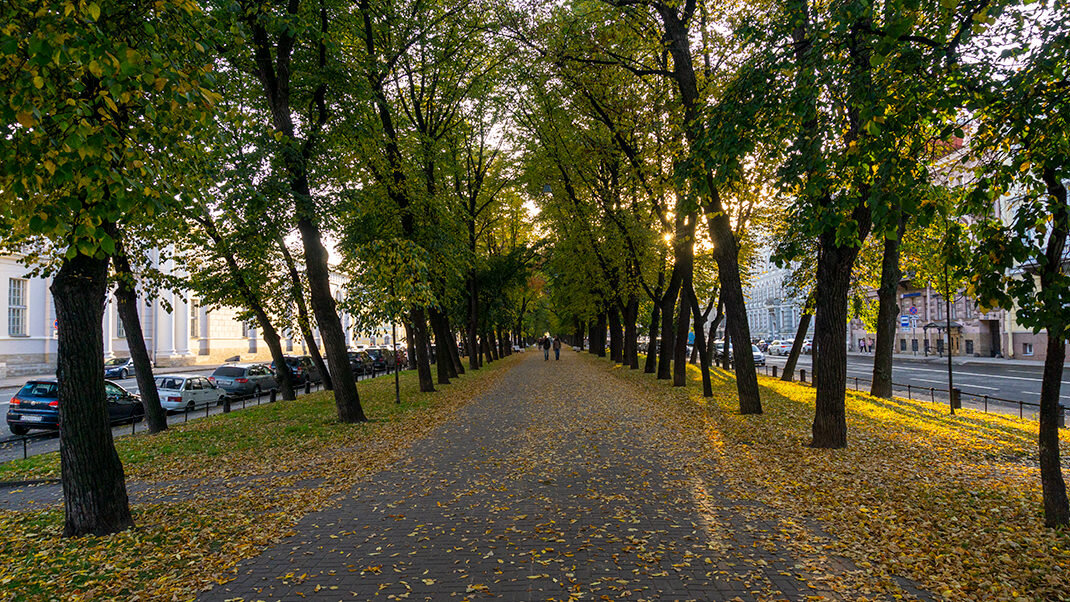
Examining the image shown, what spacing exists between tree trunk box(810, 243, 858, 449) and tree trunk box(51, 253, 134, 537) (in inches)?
364

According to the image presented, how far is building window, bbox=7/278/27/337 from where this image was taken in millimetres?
38562

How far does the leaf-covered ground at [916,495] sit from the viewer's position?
15.3ft

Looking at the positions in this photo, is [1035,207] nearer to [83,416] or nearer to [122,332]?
[83,416]

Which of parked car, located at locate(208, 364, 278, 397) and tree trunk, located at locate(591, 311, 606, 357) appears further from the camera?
tree trunk, located at locate(591, 311, 606, 357)

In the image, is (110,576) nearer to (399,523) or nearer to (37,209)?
(399,523)

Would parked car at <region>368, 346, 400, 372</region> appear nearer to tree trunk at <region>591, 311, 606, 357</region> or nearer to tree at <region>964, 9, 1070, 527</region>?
tree trunk at <region>591, 311, 606, 357</region>

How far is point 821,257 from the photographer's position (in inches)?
365

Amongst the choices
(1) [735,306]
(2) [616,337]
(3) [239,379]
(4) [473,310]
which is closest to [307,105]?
(1) [735,306]

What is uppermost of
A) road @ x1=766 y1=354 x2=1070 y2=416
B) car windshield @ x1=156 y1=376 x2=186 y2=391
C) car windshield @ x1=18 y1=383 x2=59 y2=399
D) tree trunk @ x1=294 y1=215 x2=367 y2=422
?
tree trunk @ x1=294 y1=215 x2=367 y2=422

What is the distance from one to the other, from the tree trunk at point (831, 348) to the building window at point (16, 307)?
158 ft

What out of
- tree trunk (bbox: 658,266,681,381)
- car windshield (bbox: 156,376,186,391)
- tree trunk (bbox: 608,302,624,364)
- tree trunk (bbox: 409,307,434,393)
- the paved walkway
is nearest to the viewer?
the paved walkway

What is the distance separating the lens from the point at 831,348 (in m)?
9.16

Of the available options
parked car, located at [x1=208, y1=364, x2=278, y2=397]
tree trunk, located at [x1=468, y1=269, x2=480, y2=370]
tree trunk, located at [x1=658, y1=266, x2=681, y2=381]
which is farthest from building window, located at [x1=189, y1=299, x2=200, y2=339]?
tree trunk, located at [x1=658, y1=266, x2=681, y2=381]

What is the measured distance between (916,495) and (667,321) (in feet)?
51.1
